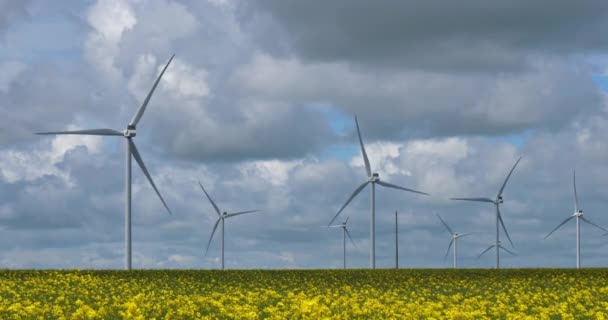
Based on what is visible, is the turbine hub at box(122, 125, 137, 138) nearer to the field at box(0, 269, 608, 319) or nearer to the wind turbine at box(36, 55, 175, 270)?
the wind turbine at box(36, 55, 175, 270)

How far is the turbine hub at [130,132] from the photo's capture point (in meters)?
69.0

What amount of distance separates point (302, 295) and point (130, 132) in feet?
121

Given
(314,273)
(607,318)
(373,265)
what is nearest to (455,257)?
(373,265)

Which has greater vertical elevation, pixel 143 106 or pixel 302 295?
pixel 143 106

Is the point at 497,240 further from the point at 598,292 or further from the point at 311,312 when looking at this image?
the point at 311,312

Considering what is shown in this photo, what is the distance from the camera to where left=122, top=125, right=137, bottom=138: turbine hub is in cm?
6900

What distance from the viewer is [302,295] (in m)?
36.2

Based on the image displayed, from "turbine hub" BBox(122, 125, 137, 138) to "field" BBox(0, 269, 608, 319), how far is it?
1364 centimetres

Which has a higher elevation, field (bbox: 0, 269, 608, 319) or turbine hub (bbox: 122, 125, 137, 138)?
turbine hub (bbox: 122, 125, 137, 138)

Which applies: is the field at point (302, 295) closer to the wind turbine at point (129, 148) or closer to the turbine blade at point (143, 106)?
the wind turbine at point (129, 148)

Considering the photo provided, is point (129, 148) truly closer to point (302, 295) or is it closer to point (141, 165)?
point (141, 165)

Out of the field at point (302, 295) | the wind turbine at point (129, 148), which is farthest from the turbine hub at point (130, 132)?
the field at point (302, 295)

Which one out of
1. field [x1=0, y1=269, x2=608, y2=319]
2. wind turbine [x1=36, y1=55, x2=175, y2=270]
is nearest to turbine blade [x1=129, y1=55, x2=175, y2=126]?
wind turbine [x1=36, y1=55, x2=175, y2=270]

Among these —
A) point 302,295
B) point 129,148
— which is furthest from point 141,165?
point 302,295
